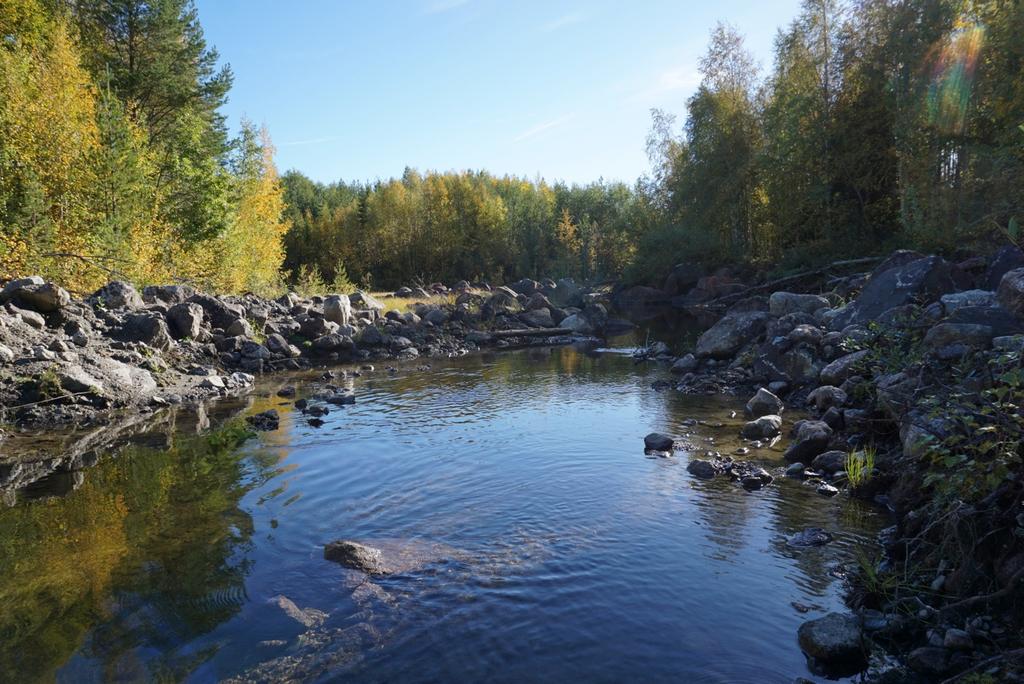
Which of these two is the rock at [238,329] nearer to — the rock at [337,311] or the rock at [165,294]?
the rock at [165,294]

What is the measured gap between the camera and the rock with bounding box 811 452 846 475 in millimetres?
8391

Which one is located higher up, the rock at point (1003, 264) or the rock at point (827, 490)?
the rock at point (1003, 264)

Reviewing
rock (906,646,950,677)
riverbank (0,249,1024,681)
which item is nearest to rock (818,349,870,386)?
riverbank (0,249,1024,681)

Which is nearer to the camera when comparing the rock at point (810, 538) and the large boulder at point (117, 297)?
the rock at point (810, 538)

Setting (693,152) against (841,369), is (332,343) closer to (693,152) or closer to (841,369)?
(841,369)

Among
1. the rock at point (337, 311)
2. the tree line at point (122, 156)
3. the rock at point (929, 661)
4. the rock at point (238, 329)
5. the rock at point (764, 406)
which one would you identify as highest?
the tree line at point (122, 156)

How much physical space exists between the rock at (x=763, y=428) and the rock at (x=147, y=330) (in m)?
14.3

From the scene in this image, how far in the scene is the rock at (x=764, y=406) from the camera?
11906mm

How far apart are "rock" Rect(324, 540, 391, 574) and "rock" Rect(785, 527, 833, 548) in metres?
4.09

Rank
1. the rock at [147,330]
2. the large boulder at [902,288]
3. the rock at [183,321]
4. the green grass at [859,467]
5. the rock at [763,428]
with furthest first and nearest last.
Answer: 1. the rock at [183,321]
2. the rock at [147,330]
3. the large boulder at [902,288]
4. the rock at [763,428]
5. the green grass at [859,467]

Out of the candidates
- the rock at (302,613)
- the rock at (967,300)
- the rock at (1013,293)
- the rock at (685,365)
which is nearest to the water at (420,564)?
the rock at (302,613)

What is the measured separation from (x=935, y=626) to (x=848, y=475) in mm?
3384

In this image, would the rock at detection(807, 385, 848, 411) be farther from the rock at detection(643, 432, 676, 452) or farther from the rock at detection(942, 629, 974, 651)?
the rock at detection(942, 629, 974, 651)

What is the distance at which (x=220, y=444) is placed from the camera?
35.7 feet
